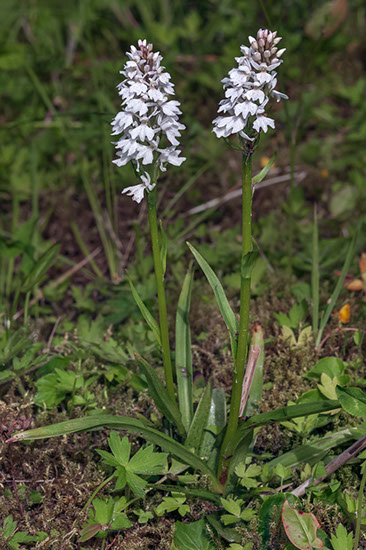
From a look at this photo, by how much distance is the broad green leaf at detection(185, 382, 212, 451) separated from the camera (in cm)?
195

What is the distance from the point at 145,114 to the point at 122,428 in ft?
3.26

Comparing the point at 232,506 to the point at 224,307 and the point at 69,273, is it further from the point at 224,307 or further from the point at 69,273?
the point at 69,273

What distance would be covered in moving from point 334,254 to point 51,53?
283cm

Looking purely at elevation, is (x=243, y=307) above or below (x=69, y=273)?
below

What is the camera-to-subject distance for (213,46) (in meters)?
4.39

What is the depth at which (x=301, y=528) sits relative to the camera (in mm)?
1639

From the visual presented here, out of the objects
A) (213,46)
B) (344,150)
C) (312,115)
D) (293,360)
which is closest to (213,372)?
(293,360)

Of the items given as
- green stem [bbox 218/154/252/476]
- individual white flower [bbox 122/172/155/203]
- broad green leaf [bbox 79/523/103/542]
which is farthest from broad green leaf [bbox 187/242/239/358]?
broad green leaf [bbox 79/523/103/542]

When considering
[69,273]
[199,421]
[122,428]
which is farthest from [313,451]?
[69,273]

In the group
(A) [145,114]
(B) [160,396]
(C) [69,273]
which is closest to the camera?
(A) [145,114]

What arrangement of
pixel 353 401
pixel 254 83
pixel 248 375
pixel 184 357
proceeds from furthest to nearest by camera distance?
pixel 184 357
pixel 248 375
pixel 353 401
pixel 254 83

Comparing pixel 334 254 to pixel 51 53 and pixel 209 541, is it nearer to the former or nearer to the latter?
pixel 209 541

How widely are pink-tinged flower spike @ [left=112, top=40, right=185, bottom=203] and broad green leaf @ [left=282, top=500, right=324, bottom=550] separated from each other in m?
1.07

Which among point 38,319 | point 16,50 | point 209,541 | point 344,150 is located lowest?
point 209,541
